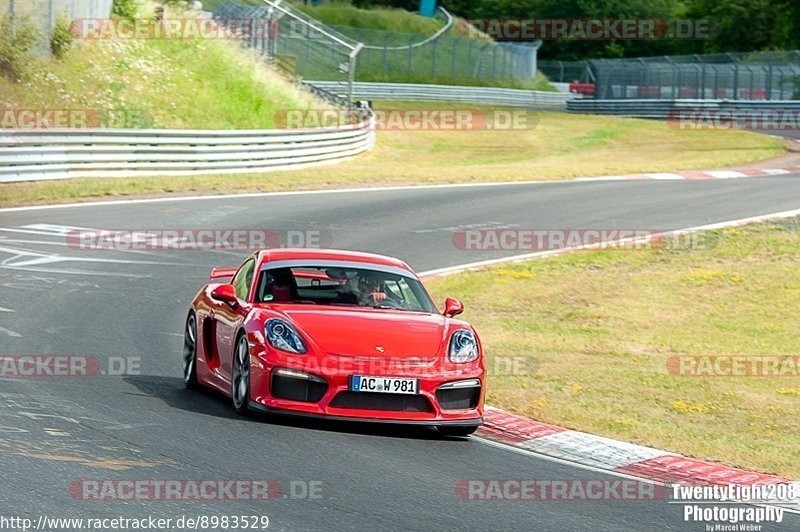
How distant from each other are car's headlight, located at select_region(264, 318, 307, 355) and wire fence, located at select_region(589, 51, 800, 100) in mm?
49605

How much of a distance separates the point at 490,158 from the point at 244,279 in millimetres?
32379

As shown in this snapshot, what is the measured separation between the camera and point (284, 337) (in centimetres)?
938

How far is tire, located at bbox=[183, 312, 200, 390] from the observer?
10.8m

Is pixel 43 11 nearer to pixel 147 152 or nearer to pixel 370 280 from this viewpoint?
pixel 147 152

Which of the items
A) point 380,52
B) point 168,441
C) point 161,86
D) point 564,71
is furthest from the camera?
point 564,71

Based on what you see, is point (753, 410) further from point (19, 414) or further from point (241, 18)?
point (241, 18)

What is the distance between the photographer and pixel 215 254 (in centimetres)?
1973

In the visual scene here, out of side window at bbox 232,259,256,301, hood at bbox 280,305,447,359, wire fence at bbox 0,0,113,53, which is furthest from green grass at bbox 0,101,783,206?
hood at bbox 280,305,447,359

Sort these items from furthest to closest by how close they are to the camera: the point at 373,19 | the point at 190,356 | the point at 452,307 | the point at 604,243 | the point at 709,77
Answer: the point at 373,19
the point at 709,77
the point at 604,243
the point at 190,356
the point at 452,307

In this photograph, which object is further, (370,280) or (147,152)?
(147,152)

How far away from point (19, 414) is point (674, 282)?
440 inches

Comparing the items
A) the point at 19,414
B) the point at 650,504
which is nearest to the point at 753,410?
the point at 650,504

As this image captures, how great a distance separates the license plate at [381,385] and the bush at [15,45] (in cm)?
2490

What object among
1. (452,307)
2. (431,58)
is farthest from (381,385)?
(431,58)
